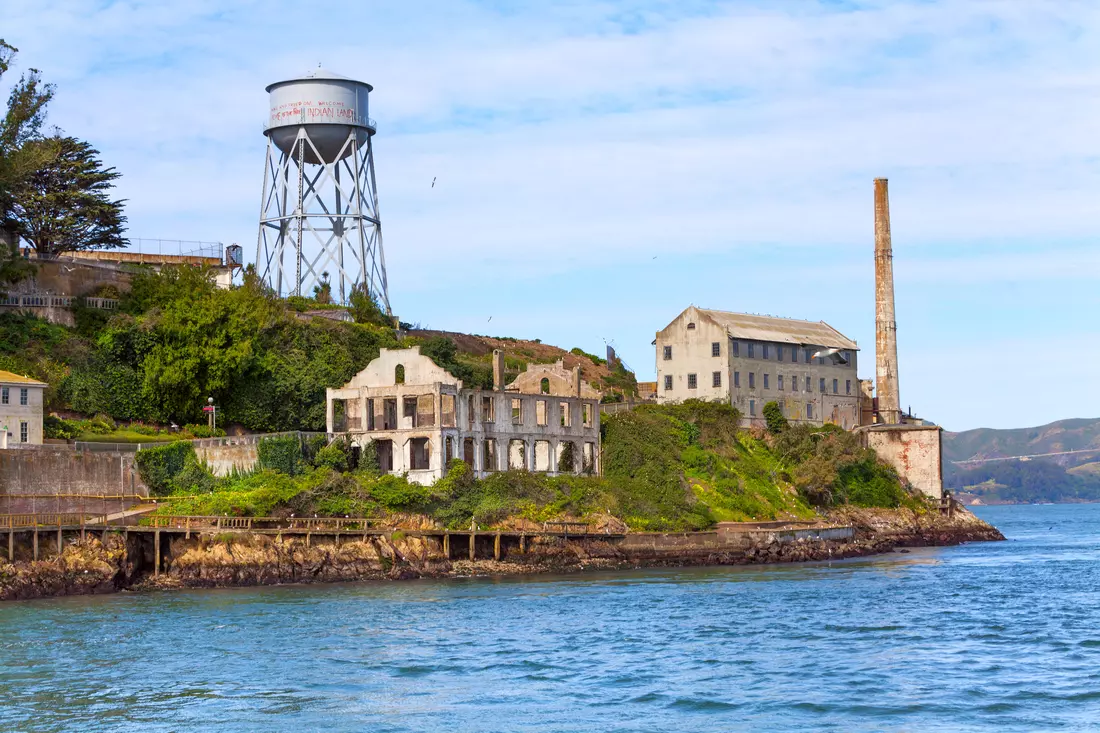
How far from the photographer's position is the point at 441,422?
64938 mm

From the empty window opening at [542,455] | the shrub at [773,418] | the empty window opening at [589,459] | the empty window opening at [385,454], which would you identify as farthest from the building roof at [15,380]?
the shrub at [773,418]

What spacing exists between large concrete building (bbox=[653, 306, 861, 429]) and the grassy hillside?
3.57 meters

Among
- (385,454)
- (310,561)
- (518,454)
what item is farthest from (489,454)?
(310,561)

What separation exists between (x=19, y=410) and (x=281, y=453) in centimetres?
1085

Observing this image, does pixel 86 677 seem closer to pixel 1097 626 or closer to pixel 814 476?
pixel 1097 626

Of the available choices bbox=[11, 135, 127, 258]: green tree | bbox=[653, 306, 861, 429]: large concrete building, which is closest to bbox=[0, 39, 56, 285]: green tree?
bbox=[11, 135, 127, 258]: green tree

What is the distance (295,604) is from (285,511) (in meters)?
11.9

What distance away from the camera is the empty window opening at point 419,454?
2584 inches

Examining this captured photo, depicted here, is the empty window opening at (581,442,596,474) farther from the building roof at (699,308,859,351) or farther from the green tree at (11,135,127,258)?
the green tree at (11,135,127,258)

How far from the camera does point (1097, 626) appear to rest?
4353cm

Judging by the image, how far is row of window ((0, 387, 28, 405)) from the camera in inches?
2335

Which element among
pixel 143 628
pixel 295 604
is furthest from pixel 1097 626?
pixel 143 628

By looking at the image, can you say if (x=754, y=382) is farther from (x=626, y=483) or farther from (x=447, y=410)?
(x=447, y=410)

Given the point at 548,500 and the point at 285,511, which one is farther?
the point at 548,500
